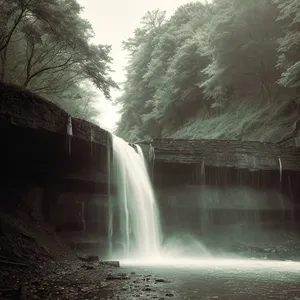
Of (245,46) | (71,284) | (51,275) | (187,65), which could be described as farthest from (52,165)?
(187,65)

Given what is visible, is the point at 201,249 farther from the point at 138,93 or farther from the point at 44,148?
the point at 138,93

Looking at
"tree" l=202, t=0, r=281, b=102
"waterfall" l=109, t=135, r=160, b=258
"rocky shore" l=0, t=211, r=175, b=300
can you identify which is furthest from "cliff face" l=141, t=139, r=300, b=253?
"tree" l=202, t=0, r=281, b=102

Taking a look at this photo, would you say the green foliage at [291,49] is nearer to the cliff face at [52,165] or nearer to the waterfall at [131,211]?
the waterfall at [131,211]

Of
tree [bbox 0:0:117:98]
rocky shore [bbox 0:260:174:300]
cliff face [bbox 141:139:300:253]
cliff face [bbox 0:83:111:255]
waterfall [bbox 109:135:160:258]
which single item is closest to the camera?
rocky shore [bbox 0:260:174:300]

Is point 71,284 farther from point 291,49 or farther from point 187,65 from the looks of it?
point 187,65

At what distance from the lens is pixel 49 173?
14.2 metres

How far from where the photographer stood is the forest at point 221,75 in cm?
2086

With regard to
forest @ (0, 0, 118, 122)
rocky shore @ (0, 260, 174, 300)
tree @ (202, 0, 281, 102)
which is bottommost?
rocky shore @ (0, 260, 174, 300)

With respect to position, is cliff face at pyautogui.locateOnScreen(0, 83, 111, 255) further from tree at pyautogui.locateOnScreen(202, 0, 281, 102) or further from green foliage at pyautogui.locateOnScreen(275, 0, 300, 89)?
tree at pyautogui.locateOnScreen(202, 0, 281, 102)

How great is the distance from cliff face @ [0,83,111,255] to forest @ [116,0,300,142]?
10.3 m

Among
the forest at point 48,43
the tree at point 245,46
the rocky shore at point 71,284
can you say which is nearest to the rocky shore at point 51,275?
the rocky shore at point 71,284

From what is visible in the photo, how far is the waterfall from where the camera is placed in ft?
50.0

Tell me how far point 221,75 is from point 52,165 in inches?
595

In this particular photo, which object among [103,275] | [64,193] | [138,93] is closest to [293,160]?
[64,193]
